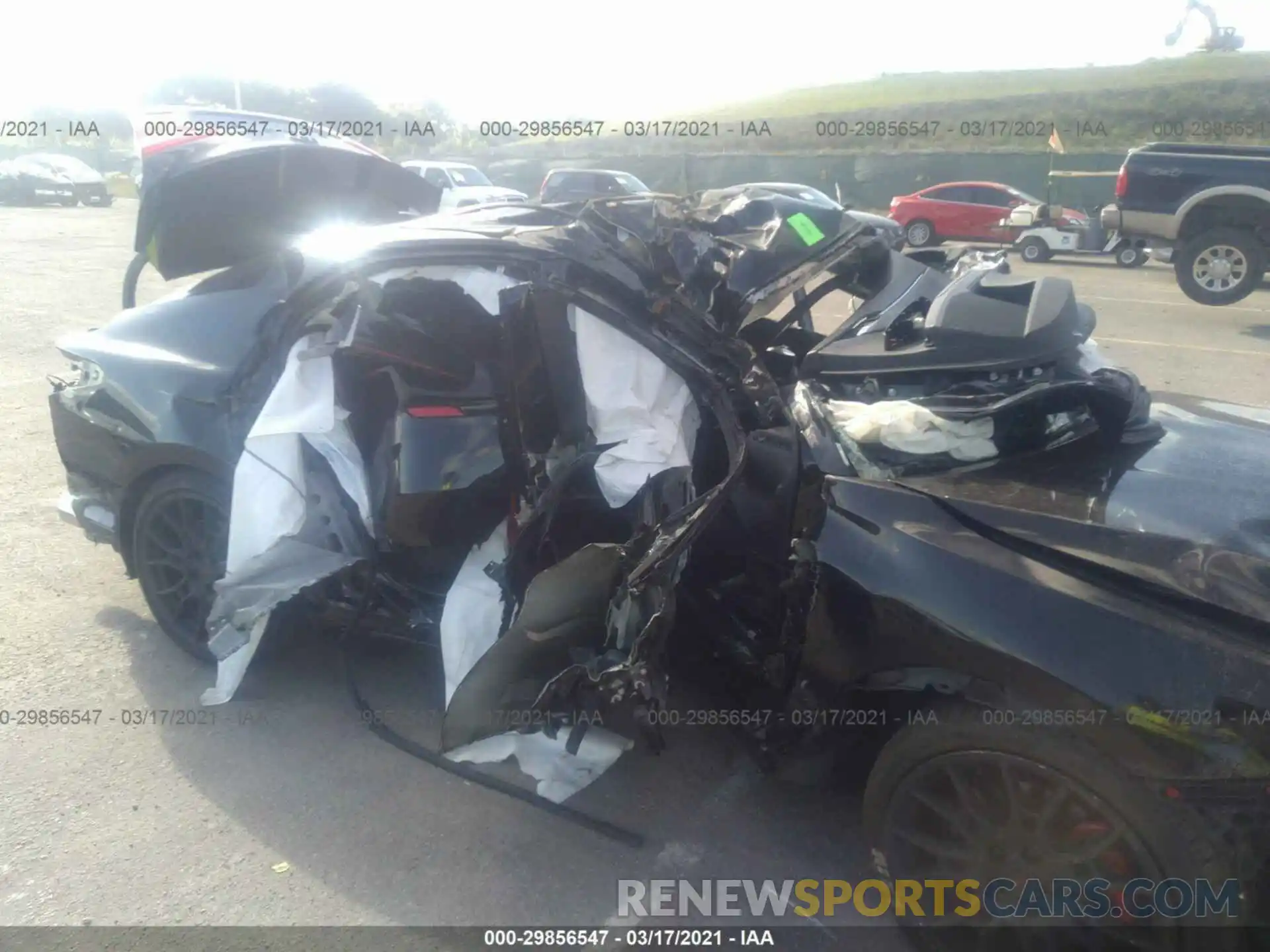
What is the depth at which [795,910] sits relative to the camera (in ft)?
8.70

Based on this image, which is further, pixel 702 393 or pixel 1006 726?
pixel 702 393

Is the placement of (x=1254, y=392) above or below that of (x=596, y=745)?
above

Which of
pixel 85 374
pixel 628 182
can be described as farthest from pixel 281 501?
pixel 628 182

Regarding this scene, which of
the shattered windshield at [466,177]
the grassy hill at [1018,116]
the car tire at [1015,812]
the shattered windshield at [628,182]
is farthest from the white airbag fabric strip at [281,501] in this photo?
the grassy hill at [1018,116]

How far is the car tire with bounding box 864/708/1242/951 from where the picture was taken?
6.54ft

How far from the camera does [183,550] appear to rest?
12.4 feet

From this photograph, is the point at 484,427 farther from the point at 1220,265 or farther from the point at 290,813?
the point at 1220,265

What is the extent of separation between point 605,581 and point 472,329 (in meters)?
1.14

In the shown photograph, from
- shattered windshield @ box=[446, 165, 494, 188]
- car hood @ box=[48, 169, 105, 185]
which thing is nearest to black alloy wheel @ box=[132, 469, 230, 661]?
shattered windshield @ box=[446, 165, 494, 188]

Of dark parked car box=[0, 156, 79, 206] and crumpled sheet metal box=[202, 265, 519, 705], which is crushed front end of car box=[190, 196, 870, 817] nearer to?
crumpled sheet metal box=[202, 265, 519, 705]

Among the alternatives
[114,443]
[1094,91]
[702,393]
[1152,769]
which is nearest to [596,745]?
[702,393]

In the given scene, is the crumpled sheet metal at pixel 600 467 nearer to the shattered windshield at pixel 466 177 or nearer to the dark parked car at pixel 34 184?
the shattered windshield at pixel 466 177

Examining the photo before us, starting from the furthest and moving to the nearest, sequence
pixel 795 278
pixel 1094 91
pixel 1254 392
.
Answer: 1. pixel 1094 91
2. pixel 1254 392
3. pixel 795 278

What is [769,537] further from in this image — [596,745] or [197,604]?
[197,604]
